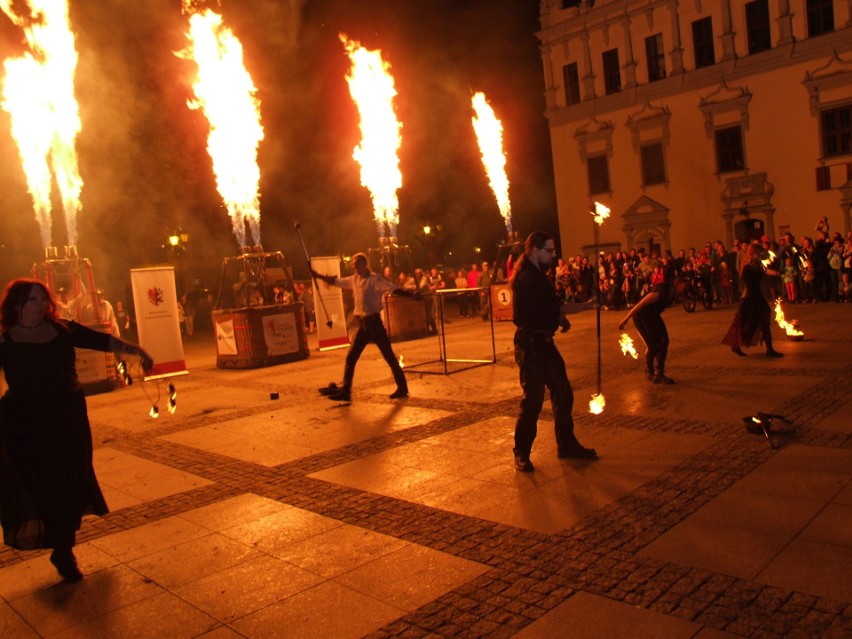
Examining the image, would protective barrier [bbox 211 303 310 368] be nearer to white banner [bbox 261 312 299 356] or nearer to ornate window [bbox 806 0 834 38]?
white banner [bbox 261 312 299 356]

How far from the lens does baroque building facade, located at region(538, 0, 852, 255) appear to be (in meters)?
27.5

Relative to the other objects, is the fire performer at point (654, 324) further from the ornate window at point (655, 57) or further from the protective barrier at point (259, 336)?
the ornate window at point (655, 57)


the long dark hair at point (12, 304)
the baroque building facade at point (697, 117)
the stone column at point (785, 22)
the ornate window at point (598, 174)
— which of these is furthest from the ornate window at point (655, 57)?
the long dark hair at point (12, 304)

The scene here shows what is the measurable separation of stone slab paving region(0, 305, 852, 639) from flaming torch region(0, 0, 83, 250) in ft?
25.9

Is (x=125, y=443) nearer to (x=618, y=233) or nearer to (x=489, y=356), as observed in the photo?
(x=489, y=356)

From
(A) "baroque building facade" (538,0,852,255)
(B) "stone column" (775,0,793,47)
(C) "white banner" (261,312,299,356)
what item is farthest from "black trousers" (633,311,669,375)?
(B) "stone column" (775,0,793,47)

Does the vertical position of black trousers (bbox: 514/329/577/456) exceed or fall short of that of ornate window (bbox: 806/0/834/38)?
it falls short

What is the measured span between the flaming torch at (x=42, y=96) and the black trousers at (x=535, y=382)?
11.1 meters

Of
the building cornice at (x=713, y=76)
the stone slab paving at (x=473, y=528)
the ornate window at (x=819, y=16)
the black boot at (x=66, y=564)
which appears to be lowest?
the stone slab paving at (x=473, y=528)

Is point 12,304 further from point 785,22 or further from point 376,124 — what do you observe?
point 785,22

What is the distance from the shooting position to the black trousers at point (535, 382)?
5.76m

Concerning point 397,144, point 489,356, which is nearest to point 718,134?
point 397,144

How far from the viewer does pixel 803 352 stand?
10.3 metres

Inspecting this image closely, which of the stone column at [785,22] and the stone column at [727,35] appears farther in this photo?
the stone column at [727,35]
